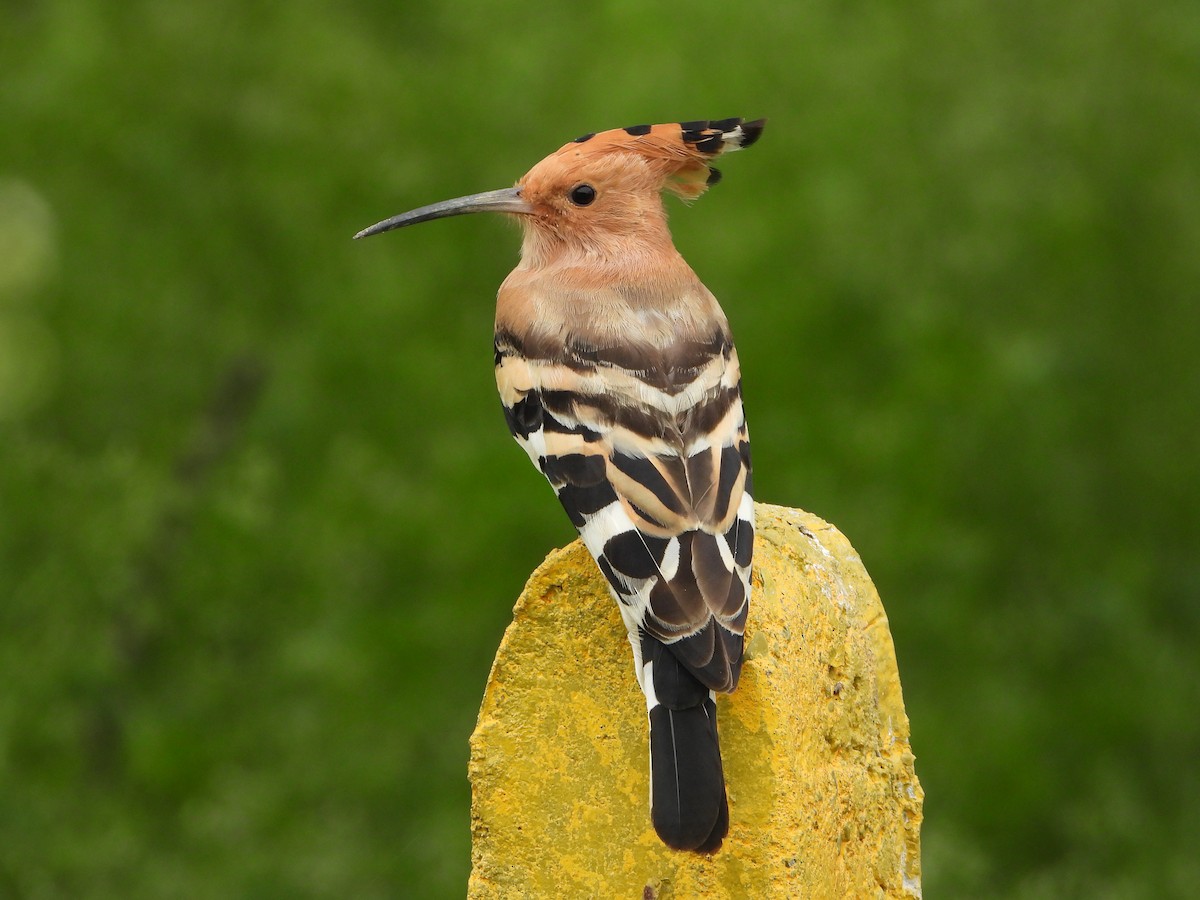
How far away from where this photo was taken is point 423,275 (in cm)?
923

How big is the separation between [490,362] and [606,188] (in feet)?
14.9

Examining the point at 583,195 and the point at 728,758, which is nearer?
the point at 728,758

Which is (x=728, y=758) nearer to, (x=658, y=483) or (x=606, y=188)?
(x=658, y=483)

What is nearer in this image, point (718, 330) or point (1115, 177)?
point (718, 330)

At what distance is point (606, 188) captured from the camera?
4.45m

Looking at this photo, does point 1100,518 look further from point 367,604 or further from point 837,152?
point 367,604

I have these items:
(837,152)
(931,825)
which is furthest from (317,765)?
(837,152)

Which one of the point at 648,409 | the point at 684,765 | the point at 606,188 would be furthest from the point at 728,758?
the point at 606,188

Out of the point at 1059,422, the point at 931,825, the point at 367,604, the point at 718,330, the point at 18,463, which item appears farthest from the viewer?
the point at 1059,422

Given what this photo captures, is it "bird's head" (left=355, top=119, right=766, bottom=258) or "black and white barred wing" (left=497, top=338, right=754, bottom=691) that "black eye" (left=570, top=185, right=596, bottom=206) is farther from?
"black and white barred wing" (left=497, top=338, right=754, bottom=691)

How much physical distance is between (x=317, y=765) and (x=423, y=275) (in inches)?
110

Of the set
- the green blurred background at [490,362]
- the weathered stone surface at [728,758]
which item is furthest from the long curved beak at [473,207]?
the green blurred background at [490,362]

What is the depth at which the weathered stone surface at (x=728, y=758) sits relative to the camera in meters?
2.97

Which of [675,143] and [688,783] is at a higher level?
[675,143]
